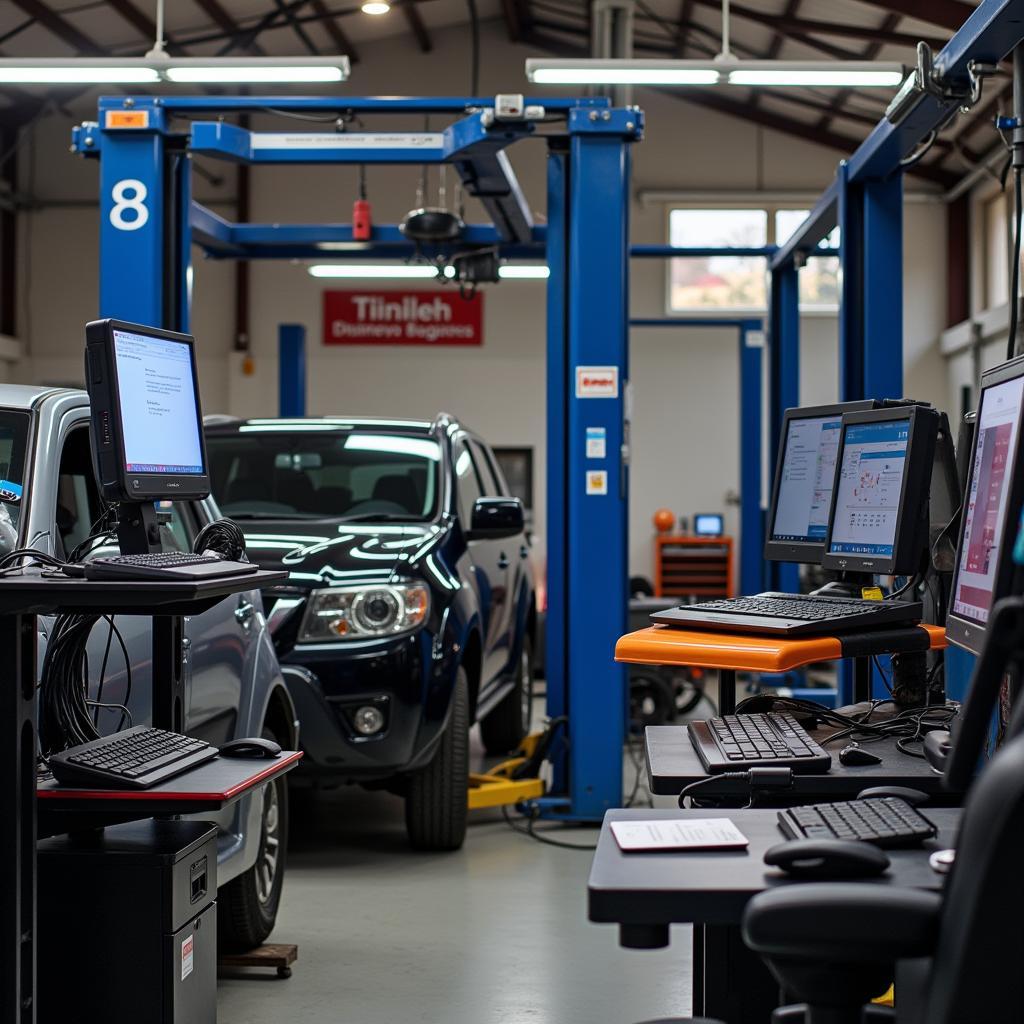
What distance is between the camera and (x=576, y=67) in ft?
21.8

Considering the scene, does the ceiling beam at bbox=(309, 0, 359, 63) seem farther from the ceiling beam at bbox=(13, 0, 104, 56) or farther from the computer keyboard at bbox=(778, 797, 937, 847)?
the computer keyboard at bbox=(778, 797, 937, 847)

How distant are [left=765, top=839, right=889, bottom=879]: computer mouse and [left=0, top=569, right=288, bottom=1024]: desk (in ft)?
3.96

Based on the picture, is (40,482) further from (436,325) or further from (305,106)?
(436,325)

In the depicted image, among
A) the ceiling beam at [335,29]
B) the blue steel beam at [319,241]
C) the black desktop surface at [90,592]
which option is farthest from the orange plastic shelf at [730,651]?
the ceiling beam at [335,29]

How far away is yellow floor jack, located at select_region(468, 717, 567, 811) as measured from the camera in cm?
572

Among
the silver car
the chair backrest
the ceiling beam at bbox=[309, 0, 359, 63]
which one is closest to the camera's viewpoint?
the chair backrest

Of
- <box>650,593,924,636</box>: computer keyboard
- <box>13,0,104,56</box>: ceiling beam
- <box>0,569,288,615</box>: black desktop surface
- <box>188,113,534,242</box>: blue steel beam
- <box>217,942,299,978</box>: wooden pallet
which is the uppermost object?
<box>13,0,104,56</box>: ceiling beam

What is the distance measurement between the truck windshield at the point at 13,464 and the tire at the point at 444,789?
245 centimetres

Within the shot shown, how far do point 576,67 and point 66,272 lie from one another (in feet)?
36.5

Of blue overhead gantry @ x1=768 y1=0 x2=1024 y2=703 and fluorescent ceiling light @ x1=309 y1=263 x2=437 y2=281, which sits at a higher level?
fluorescent ceiling light @ x1=309 y1=263 x2=437 y2=281

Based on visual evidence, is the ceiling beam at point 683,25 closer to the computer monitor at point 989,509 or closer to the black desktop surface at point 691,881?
the computer monitor at point 989,509

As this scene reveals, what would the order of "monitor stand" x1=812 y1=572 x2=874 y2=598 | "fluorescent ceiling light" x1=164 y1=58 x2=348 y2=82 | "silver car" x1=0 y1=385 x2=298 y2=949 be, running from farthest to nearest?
"fluorescent ceiling light" x1=164 y1=58 x2=348 y2=82
"monitor stand" x1=812 y1=572 x2=874 y2=598
"silver car" x1=0 y1=385 x2=298 y2=949

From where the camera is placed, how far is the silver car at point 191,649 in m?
2.98

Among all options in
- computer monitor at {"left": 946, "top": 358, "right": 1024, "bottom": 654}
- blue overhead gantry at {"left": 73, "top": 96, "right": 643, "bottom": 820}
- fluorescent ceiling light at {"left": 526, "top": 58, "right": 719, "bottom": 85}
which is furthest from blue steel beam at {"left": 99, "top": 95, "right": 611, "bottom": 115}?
computer monitor at {"left": 946, "top": 358, "right": 1024, "bottom": 654}
